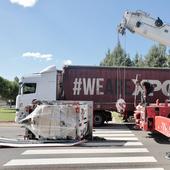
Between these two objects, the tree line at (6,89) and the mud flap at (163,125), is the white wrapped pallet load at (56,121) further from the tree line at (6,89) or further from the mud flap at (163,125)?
the tree line at (6,89)

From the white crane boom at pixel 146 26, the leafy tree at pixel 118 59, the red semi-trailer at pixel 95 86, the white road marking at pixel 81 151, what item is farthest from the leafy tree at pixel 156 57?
the white road marking at pixel 81 151

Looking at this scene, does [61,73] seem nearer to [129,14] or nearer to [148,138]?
[129,14]

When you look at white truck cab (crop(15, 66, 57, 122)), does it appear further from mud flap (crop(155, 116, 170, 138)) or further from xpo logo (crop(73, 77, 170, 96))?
mud flap (crop(155, 116, 170, 138))

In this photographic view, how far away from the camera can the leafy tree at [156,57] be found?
6630 centimetres

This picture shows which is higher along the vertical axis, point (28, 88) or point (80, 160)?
point (28, 88)

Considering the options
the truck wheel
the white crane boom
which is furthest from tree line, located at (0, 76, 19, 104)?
the white crane boom

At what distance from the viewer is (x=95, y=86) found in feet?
78.4

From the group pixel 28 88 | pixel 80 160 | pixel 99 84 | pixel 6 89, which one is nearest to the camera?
pixel 80 160

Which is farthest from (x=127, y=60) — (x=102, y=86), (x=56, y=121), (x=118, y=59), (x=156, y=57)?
(x=56, y=121)

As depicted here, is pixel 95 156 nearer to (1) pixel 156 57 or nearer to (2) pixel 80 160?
(2) pixel 80 160

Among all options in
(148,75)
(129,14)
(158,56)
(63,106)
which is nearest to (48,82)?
(148,75)

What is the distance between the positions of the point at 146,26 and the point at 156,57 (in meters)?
50.3

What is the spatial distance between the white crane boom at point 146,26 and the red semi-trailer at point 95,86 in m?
6.29

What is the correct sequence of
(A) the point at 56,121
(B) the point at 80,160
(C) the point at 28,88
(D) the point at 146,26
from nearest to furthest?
(B) the point at 80,160
(A) the point at 56,121
(D) the point at 146,26
(C) the point at 28,88
